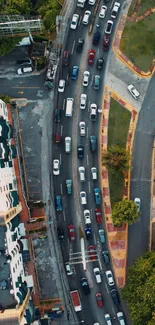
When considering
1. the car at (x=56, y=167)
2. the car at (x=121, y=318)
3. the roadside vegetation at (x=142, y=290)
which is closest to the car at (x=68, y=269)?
the roadside vegetation at (x=142, y=290)

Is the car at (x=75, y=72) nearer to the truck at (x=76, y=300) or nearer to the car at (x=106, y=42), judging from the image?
the car at (x=106, y=42)

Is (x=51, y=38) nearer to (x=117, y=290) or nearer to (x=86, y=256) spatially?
(x=86, y=256)

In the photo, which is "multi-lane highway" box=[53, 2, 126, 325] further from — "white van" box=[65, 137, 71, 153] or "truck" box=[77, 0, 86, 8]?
"white van" box=[65, 137, 71, 153]

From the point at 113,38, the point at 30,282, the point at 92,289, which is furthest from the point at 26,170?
the point at 113,38

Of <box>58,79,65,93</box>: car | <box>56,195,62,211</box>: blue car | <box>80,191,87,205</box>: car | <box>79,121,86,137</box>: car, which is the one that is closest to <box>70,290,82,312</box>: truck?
<box>56,195,62,211</box>: blue car

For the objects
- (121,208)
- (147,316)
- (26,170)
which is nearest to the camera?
(147,316)

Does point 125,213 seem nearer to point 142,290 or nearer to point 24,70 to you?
point 142,290

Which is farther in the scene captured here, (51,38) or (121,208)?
(51,38)
